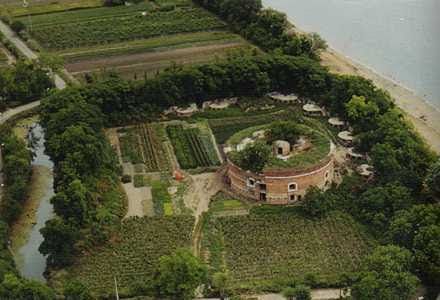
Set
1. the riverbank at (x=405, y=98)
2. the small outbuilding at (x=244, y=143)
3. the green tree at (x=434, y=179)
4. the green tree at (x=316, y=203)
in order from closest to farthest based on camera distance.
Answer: the green tree at (x=434, y=179) < the green tree at (x=316, y=203) < the small outbuilding at (x=244, y=143) < the riverbank at (x=405, y=98)

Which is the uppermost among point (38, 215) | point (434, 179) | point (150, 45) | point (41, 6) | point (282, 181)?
point (434, 179)

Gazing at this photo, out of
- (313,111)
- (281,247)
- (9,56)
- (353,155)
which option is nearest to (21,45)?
(9,56)

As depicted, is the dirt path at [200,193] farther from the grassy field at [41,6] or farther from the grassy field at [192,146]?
the grassy field at [41,6]

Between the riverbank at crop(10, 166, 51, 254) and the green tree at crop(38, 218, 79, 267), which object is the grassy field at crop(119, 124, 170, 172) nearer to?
the riverbank at crop(10, 166, 51, 254)

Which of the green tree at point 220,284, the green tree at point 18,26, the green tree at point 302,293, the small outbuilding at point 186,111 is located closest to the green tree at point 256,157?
the green tree at point 220,284

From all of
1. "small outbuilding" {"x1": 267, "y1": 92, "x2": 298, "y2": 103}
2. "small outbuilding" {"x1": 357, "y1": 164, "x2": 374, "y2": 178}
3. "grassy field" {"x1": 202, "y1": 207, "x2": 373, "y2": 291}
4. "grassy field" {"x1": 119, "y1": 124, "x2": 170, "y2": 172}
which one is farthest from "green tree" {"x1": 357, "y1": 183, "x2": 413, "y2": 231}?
"small outbuilding" {"x1": 267, "y1": 92, "x2": 298, "y2": 103}

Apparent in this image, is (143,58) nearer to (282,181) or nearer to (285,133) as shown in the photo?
(285,133)

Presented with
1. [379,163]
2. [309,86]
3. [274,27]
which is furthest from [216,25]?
[379,163]
